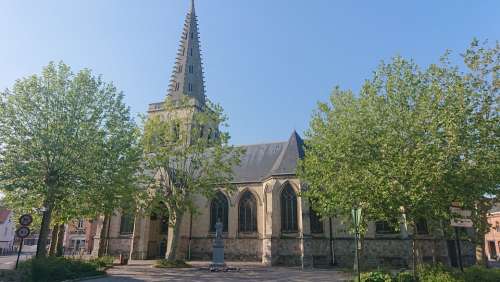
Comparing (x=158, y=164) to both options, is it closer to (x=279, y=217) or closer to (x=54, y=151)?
(x=54, y=151)

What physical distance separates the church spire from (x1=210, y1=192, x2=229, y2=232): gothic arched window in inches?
677

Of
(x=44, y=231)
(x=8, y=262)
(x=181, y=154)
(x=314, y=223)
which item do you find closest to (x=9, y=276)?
(x=44, y=231)

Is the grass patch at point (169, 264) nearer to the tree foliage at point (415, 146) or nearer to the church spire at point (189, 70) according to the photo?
the tree foliage at point (415, 146)

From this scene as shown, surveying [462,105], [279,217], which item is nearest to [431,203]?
[462,105]

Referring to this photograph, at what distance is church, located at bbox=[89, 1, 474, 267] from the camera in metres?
26.2

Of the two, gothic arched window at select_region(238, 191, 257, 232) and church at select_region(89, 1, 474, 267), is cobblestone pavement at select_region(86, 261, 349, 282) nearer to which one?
church at select_region(89, 1, 474, 267)

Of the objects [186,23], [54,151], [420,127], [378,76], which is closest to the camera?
[420,127]

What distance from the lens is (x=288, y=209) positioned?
28.0 meters

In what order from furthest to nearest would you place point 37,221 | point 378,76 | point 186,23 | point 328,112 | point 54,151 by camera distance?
point 186,23, point 37,221, point 328,112, point 378,76, point 54,151

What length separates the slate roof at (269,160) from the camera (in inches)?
1133

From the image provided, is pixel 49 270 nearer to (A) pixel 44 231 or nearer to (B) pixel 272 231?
(A) pixel 44 231

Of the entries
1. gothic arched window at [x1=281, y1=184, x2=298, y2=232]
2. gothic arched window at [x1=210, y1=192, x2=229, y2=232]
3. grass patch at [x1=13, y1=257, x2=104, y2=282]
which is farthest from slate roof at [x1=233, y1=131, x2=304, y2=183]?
grass patch at [x1=13, y1=257, x2=104, y2=282]

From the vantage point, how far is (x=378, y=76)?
18.6 metres

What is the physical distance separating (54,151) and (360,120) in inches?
629
